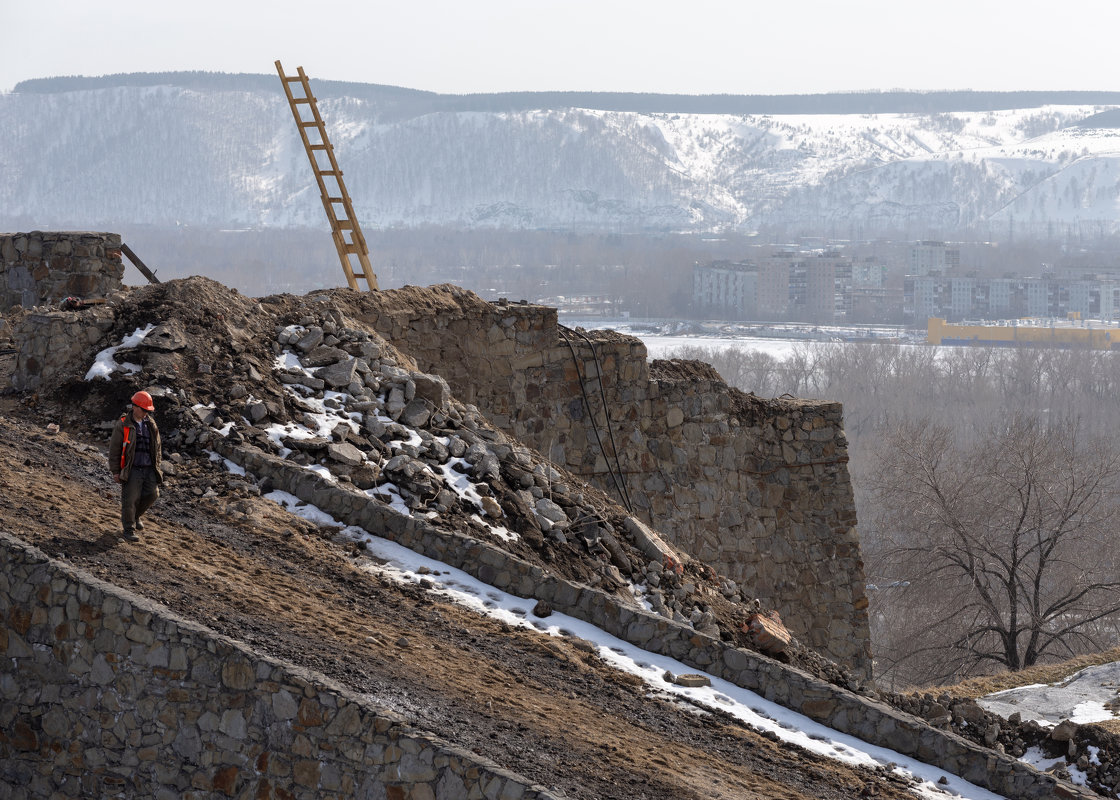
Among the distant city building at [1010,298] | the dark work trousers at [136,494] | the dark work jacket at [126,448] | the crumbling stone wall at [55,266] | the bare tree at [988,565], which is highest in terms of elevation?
the crumbling stone wall at [55,266]

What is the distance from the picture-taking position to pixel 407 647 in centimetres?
903

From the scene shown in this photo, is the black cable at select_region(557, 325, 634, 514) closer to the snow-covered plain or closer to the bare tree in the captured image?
the snow-covered plain

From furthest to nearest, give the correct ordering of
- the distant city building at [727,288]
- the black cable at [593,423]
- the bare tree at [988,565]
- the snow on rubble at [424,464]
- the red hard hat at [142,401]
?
the distant city building at [727,288] < the bare tree at [988,565] < the black cable at [593,423] < the snow on rubble at [424,464] < the red hard hat at [142,401]

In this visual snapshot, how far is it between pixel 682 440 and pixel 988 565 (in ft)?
76.9

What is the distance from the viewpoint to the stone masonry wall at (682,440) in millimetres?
15039

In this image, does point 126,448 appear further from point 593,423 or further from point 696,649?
point 593,423

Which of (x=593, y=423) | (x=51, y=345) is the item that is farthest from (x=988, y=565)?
(x=51, y=345)

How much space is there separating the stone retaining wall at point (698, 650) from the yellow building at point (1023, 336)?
91207 mm

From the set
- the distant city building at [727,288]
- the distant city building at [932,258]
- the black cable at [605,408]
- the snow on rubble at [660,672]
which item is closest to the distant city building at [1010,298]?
the distant city building at [932,258]

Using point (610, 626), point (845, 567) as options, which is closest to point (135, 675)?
point (610, 626)

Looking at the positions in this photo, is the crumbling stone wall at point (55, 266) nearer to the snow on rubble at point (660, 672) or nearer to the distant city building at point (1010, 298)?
the snow on rubble at point (660, 672)

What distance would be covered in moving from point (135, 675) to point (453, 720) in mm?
2064

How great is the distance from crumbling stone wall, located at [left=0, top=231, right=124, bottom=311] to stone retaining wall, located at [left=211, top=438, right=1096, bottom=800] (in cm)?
704

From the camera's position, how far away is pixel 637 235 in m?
198
